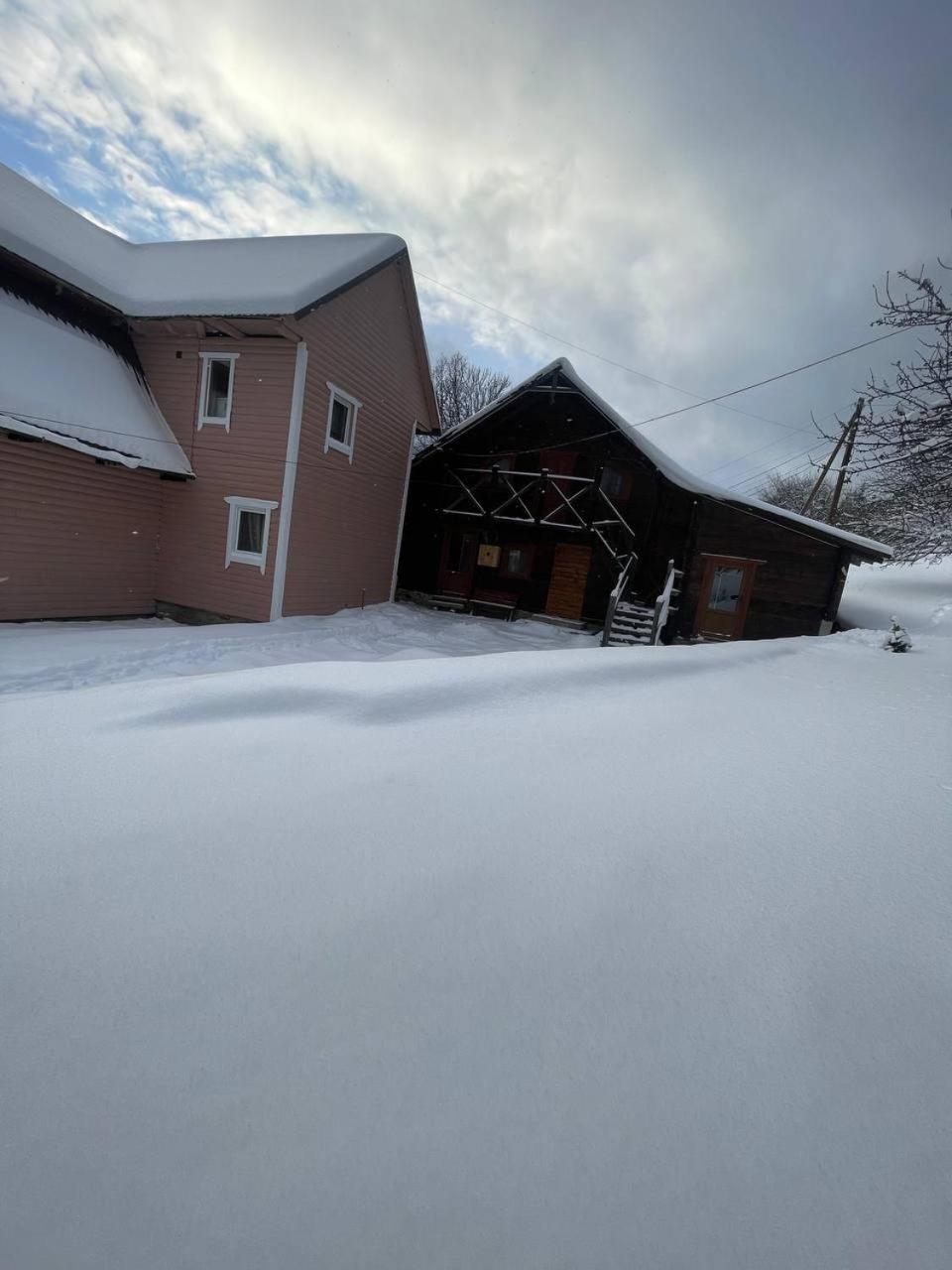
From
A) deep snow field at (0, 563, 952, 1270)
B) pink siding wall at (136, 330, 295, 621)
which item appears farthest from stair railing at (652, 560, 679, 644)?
deep snow field at (0, 563, 952, 1270)

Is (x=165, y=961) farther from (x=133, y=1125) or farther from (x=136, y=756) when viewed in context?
(x=136, y=756)

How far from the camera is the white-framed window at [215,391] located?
9.53m

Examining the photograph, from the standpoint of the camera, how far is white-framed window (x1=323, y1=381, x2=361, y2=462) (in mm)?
10273

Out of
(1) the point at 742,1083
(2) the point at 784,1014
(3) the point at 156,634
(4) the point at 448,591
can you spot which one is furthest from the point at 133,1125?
(4) the point at 448,591

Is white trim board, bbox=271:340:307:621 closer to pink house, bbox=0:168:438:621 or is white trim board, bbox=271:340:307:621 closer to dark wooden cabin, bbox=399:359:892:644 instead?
pink house, bbox=0:168:438:621

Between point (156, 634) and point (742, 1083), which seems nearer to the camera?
point (742, 1083)

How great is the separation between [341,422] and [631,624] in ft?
26.1

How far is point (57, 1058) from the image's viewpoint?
3.31ft

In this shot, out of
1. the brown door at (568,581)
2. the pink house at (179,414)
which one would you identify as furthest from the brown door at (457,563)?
the pink house at (179,414)

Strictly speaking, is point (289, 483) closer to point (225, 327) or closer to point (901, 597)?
point (225, 327)

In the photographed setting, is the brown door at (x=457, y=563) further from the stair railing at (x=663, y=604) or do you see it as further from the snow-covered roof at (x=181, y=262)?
the snow-covered roof at (x=181, y=262)

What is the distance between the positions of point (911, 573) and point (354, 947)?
23.3m

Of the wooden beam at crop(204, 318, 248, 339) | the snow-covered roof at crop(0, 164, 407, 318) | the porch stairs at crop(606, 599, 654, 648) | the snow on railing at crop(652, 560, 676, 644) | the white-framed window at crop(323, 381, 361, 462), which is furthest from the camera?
the porch stairs at crop(606, 599, 654, 648)

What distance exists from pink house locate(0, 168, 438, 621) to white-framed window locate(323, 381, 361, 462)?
1.8 inches
